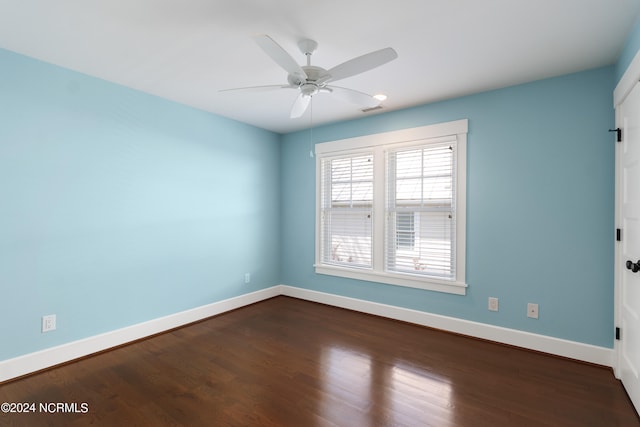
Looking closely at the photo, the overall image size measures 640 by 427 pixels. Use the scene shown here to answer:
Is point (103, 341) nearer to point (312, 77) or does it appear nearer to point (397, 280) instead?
point (312, 77)

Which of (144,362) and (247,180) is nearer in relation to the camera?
(144,362)

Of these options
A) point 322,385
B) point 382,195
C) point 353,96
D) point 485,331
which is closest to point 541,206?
point 485,331

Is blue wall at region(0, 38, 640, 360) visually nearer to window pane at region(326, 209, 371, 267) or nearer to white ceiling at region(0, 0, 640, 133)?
white ceiling at region(0, 0, 640, 133)

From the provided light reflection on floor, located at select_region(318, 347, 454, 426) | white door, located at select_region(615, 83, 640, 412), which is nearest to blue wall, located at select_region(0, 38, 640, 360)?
white door, located at select_region(615, 83, 640, 412)

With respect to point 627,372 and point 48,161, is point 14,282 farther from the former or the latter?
point 627,372

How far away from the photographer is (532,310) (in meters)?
2.93

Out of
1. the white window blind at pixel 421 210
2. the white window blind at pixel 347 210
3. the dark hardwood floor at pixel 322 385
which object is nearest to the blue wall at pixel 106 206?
the dark hardwood floor at pixel 322 385

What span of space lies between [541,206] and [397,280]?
66.3 inches

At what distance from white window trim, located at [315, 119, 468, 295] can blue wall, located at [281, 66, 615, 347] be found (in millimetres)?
78

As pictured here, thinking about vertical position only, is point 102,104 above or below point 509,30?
below

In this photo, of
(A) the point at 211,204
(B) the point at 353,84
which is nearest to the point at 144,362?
(A) the point at 211,204

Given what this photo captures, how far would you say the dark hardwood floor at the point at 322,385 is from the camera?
1.97 m

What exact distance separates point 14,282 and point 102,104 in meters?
1.70

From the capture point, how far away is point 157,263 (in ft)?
11.1
